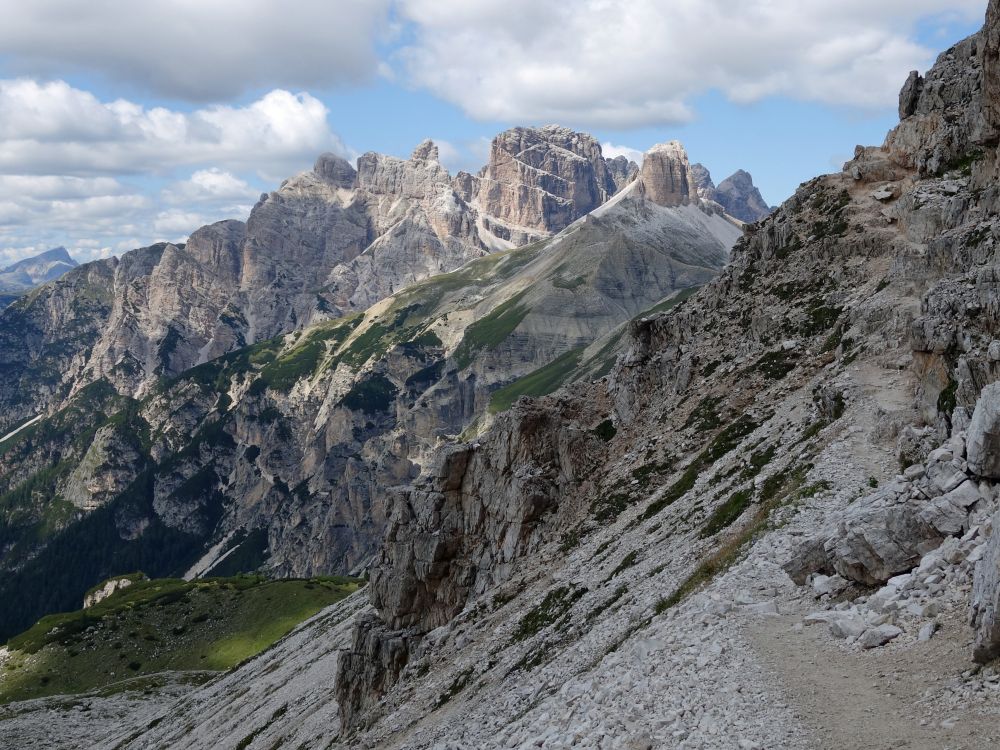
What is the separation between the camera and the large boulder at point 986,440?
23312 millimetres

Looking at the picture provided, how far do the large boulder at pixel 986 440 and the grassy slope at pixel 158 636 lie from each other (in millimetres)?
153373

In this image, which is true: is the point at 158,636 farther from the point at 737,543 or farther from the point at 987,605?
the point at 987,605

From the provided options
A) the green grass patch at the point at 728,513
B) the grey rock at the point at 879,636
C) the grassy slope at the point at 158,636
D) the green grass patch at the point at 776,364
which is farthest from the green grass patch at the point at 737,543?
the grassy slope at the point at 158,636

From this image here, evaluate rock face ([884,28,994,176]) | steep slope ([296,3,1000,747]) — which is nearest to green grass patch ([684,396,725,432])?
steep slope ([296,3,1000,747])

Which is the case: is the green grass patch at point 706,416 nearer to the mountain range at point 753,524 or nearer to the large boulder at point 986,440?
the mountain range at point 753,524

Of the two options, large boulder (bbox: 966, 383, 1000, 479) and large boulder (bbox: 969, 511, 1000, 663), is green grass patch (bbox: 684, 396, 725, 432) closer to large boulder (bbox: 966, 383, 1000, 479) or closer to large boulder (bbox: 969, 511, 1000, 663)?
large boulder (bbox: 966, 383, 1000, 479)

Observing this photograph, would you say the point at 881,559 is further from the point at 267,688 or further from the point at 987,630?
the point at 267,688

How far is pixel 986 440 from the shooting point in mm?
23484

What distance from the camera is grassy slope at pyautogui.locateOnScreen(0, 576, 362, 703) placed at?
16212cm

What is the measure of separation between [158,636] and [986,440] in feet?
601

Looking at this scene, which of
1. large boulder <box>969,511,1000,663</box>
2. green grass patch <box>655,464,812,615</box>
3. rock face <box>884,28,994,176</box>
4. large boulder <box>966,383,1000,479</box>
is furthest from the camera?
rock face <box>884,28,994,176</box>

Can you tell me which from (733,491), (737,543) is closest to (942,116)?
(733,491)

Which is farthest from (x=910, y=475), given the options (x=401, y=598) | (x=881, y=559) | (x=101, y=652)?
(x=101, y=652)

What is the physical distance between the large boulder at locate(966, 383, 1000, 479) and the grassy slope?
6038 inches
